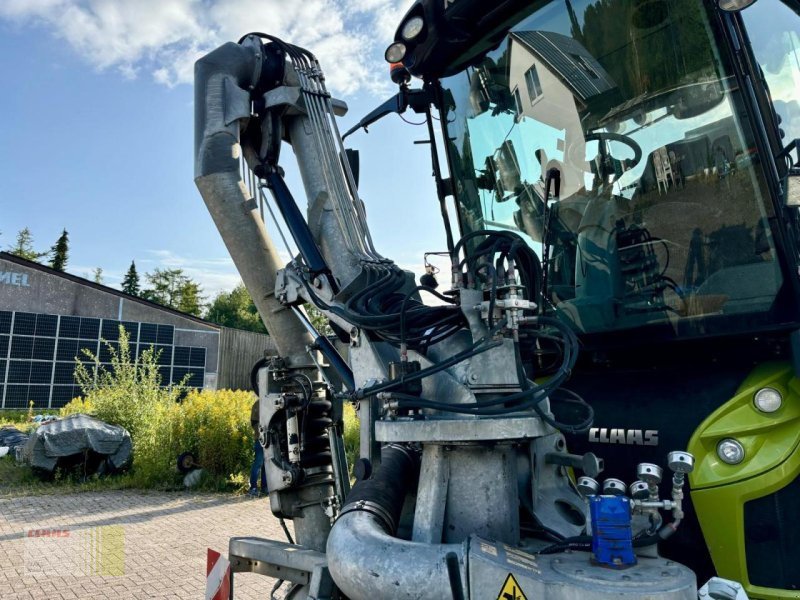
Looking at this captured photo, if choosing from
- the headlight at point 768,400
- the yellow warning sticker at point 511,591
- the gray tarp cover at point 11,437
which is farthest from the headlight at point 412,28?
the gray tarp cover at point 11,437

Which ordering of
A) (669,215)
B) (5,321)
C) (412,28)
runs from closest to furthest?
(669,215) < (412,28) < (5,321)

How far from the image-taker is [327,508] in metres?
3.44

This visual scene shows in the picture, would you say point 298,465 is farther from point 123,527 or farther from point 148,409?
point 148,409

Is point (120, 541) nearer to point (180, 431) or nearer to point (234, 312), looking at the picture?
point (180, 431)

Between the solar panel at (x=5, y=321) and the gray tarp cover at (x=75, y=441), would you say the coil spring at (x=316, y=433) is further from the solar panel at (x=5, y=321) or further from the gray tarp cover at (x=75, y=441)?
the solar panel at (x=5, y=321)

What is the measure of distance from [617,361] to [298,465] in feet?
5.86


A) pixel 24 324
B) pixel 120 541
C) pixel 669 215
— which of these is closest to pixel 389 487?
pixel 669 215

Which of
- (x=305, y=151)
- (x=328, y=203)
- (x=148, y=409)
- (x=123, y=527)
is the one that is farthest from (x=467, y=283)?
(x=148, y=409)

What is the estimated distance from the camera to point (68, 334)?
1995cm

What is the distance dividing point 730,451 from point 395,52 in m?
2.61

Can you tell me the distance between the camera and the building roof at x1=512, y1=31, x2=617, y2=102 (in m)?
3.04

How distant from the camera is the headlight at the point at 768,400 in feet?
8.22

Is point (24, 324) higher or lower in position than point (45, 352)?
higher

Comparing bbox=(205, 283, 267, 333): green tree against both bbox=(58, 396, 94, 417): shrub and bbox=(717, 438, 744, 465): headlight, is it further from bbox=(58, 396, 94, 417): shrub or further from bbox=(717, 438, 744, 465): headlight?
bbox=(717, 438, 744, 465): headlight
